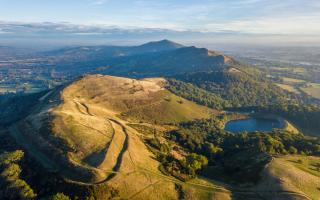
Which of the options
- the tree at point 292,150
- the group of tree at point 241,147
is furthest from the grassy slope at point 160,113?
the tree at point 292,150

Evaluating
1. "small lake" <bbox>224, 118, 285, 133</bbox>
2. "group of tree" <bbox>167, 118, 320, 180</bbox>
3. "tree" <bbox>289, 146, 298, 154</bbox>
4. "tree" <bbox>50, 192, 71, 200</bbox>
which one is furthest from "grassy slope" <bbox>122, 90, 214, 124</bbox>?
"tree" <bbox>50, 192, 71, 200</bbox>

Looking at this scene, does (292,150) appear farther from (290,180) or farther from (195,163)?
(195,163)

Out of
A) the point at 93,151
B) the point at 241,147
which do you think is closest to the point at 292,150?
the point at 241,147

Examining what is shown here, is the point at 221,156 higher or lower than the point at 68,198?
lower

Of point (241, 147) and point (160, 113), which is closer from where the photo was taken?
point (241, 147)

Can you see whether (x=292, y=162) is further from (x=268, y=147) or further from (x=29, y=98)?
(x=29, y=98)

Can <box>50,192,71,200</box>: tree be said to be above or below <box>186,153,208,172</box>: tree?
above

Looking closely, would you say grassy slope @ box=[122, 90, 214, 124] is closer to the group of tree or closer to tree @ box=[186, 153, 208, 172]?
the group of tree

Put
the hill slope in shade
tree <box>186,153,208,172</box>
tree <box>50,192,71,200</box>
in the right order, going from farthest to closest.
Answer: tree <box>186,153,208,172</box>, the hill slope in shade, tree <box>50,192,71,200</box>

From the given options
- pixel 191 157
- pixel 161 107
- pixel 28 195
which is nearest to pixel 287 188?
pixel 191 157

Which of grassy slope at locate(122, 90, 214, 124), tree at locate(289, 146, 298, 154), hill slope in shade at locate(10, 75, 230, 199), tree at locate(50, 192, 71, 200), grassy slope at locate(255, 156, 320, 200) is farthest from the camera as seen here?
grassy slope at locate(122, 90, 214, 124)

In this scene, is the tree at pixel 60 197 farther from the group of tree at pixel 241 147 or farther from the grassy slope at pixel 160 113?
the grassy slope at pixel 160 113
